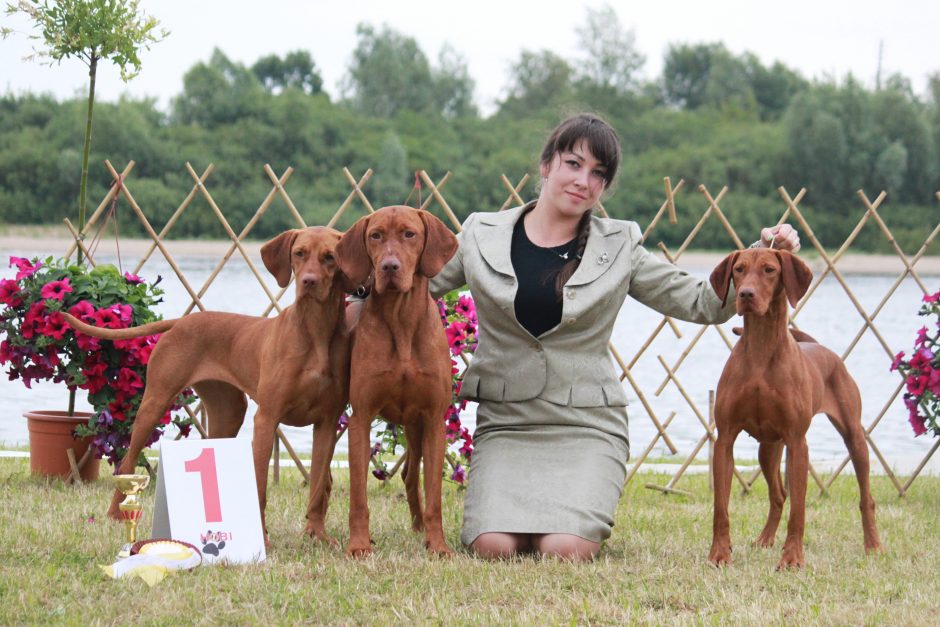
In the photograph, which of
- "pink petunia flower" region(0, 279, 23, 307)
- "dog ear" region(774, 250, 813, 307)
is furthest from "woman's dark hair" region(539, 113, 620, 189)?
"pink petunia flower" region(0, 279, 23, 307)

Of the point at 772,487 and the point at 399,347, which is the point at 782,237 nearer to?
the point at 772,487

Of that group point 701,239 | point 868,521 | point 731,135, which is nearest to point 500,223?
point 868,521

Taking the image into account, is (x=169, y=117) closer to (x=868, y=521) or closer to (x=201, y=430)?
(x=201, y=430)

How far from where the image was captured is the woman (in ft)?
13.5

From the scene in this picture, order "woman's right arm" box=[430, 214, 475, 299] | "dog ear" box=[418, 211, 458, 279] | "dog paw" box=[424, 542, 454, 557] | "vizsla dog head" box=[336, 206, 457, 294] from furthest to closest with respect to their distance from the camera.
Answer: "woman's right arm" box=[430, 214, 475, 299]
"dog paw" box=[424, 542, 454, 557]
"dog ear" box=[418, 211, 458, 279]
"vizsla dog head" box=[336, 206, 457, 294]

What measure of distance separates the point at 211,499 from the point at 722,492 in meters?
1.67

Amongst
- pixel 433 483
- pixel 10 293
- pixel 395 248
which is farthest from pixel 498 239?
pixel 10 293

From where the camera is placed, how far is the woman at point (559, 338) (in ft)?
13.5

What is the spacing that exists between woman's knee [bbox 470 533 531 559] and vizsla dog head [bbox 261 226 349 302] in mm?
991

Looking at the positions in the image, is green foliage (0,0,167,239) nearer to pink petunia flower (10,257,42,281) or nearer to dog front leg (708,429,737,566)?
pink petunia flower (10,257,42,281)

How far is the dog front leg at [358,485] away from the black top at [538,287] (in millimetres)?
738

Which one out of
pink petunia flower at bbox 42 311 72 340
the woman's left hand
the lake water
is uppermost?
the woman's left hand

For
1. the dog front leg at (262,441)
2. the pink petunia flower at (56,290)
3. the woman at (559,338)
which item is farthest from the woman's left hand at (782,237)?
the pink petunia flower at (56,290)

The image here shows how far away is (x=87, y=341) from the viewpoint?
16.9 ft
